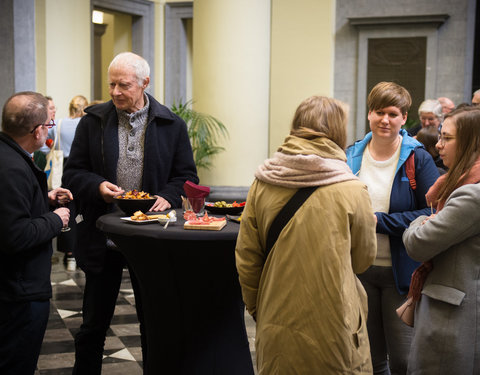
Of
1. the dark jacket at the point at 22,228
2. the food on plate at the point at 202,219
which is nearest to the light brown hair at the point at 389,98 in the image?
the food on plate at the point at 202,219

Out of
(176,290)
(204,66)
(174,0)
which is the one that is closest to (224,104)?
(204,66)

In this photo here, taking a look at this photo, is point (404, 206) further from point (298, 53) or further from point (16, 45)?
point (298, 53)

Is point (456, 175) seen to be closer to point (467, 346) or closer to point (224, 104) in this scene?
point (467, 346)

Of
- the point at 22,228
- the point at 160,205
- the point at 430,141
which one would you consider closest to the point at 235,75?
the point at 430,141

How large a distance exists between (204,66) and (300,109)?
630 centimetres

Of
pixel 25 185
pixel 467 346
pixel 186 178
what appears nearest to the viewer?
pixel 467 346

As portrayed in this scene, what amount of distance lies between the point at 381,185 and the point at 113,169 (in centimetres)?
143

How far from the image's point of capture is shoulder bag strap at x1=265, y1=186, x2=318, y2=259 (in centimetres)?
239

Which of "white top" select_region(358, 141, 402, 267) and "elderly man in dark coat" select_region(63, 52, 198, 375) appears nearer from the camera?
"white top" select_region(358, 141, 402, 267)

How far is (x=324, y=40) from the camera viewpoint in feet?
33.3

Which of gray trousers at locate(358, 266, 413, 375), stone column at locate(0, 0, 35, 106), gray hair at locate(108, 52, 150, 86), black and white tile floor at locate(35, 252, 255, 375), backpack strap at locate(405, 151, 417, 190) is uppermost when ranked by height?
stone column at locate(0, 0, 35, 106)

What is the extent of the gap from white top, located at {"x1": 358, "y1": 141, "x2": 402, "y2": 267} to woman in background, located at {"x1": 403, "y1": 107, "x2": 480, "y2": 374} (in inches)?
19.7

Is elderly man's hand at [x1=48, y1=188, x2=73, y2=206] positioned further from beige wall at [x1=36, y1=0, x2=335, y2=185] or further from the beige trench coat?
beige wall at [x1=36, y1=0, x2=335, y2=185]

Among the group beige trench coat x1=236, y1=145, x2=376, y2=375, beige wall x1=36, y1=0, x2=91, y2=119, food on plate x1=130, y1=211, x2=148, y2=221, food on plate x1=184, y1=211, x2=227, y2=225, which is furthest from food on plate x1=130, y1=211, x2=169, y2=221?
beige wall x1=36, y1=0, x2=91, y2=119
